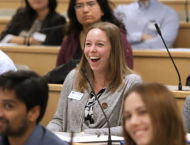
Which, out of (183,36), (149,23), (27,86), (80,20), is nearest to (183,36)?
(183,36)

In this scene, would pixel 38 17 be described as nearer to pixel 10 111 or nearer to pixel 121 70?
pixel 121 70

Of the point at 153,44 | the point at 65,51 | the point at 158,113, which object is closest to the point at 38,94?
the point at 158,113

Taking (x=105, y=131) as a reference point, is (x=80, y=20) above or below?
above

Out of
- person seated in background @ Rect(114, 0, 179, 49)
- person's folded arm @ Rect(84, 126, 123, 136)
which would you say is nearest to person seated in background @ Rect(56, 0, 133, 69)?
person seated in background @ Rect(114, 0, 179, 49)

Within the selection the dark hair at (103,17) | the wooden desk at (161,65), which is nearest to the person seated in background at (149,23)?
the dark hair at (103,17)

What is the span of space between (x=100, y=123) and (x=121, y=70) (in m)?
0.33

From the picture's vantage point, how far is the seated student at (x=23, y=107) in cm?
124

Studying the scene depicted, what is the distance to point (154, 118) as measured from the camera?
1.09m

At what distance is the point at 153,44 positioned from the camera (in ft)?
11.9

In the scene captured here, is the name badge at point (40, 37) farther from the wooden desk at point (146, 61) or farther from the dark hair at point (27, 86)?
the dark hair at point (27, 86)

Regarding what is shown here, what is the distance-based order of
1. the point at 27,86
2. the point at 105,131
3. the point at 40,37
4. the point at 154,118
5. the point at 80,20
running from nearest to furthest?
the point at 154,118 → the point at 27,86 → the point at 105,131 → the point at 80,20 → the point at 40,37

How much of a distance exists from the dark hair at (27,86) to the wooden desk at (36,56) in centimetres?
198

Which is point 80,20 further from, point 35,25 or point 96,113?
point 96,113

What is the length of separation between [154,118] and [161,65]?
6.59ft
